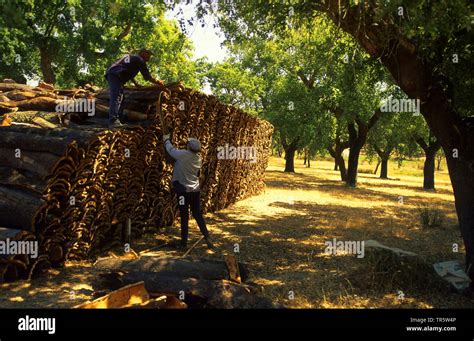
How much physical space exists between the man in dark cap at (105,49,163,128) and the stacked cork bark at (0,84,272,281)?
0.40m

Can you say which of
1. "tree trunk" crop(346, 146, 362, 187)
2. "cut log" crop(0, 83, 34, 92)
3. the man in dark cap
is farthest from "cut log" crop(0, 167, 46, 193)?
"tree trunk" crop(346, 146, 362, 187)

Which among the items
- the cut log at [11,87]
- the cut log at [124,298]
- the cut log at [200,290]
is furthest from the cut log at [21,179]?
the cut log at [11,87]

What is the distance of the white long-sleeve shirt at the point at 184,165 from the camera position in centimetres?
Result: 826

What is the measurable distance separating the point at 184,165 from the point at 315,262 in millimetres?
3233

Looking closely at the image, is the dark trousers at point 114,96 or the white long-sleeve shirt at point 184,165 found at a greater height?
the dark trousers at point 114,96

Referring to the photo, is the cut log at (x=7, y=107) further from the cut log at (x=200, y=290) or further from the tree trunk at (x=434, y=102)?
the tree trunk at (x=434, y=102)

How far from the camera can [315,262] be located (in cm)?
821

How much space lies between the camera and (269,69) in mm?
40000

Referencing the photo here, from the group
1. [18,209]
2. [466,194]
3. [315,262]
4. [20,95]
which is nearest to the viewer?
[18,209]

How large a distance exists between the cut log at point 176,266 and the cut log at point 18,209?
48.9 inches

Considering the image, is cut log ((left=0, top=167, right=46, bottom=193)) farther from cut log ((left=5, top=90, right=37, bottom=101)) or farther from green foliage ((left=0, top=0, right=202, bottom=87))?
green foliage ((left=0, top=0, right=202, bottom=87))

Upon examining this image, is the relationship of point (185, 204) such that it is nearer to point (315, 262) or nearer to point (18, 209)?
point (315, 262)

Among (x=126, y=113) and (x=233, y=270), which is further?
(x=126, y=113)

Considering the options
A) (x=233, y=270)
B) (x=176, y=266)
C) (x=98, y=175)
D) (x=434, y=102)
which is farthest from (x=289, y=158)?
(x=176, y=266)
